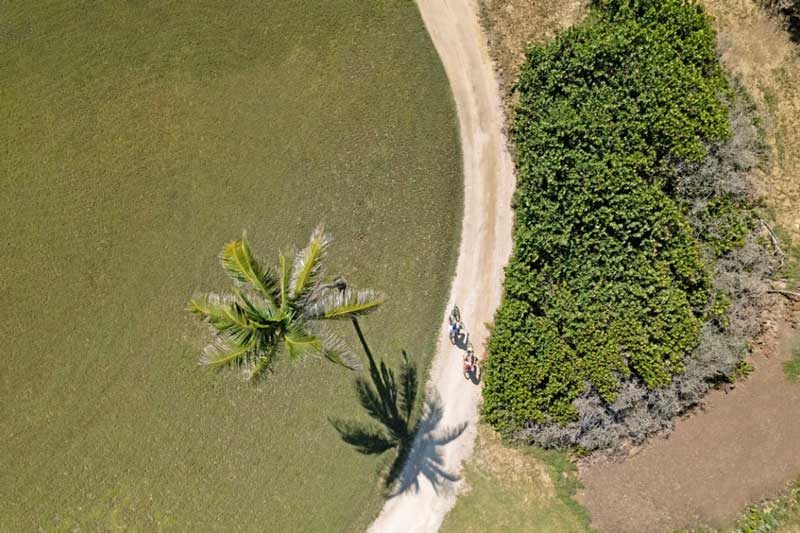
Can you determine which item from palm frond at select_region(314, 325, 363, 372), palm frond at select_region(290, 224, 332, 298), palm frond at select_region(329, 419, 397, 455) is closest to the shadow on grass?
palm frond at select_region(329, 419, 397, 455)

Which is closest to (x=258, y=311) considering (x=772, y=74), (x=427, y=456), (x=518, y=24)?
(x=427, y=456)

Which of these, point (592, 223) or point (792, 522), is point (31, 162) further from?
point (792, 522)

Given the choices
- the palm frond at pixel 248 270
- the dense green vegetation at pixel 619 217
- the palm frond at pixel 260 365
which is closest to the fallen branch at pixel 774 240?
the dense green vegetation at pixel 619 217

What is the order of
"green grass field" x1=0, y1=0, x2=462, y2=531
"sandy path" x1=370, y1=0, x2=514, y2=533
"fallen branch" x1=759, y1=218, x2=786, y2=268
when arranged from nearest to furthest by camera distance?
"fallen branch" x1=759, y1=218, x2=786, y2=268
"green grass field" x1=0, y1=0, x2=462, y2=531
"sandy path" x1=370, y1=0, x2=514, y2=533

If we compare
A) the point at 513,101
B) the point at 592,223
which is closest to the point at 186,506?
the point at 592,223

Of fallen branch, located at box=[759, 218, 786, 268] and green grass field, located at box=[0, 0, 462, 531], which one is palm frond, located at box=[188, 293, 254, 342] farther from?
fallen branch, located at box=[759, 218, 786, 268]

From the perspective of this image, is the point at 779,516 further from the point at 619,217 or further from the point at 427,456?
the point at 427,456

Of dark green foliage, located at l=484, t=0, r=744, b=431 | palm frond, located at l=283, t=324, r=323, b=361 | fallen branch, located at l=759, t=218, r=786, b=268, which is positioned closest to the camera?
palm frond, located at l=283, t=324, r=323, b=361

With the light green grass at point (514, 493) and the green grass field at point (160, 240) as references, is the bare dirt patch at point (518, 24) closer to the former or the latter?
the green grass field at point (160, 240)
